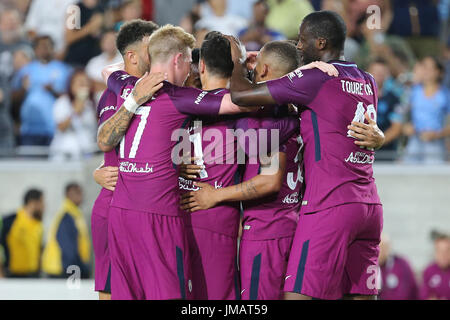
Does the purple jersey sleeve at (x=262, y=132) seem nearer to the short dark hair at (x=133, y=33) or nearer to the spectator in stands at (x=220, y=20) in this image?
the short dark hair at (x=133, y=33)

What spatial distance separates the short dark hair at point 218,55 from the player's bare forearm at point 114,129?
26.6 inches

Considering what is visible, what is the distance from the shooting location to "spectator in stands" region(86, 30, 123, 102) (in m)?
10.6

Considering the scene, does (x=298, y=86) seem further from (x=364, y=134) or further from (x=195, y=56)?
(x=195, y=56)

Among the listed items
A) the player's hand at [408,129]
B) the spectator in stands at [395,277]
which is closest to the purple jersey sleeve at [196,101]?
the spectator in stands at [395,277]

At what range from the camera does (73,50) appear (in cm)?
1131

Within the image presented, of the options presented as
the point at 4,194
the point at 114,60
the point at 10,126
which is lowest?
the point at 4,194

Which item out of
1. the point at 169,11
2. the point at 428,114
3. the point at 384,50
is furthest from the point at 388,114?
the point at 169,11

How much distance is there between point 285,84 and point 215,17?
6.07 m

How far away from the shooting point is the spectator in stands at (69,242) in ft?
30.6

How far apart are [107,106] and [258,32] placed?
4775 mm

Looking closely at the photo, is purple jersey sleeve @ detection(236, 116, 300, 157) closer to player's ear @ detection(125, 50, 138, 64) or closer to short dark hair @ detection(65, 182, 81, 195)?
player's ear @ detection(125, 50, 138, 64)

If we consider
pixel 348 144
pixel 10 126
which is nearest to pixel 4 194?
pixel 10 126

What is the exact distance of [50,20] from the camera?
1158 centimetres

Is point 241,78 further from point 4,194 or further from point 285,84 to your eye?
point 4,194
